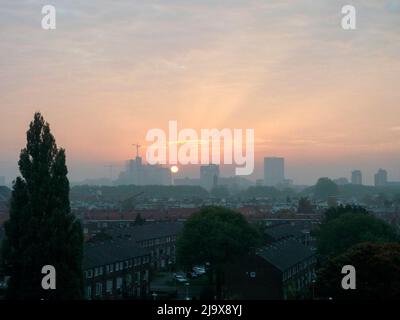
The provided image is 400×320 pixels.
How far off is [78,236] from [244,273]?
12139 mm

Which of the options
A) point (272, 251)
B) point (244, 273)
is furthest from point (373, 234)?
point (244, 273)

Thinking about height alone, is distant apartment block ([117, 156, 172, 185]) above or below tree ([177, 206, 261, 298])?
above

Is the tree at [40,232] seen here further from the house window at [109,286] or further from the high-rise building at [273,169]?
the high-rise building at [273,169]

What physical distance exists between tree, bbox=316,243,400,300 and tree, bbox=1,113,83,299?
9246mm

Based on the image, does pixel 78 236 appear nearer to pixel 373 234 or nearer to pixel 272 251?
pixel 272 251

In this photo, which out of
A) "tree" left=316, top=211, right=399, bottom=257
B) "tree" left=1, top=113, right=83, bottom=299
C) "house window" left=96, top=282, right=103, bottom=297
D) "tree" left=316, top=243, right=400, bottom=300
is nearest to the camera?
"tree" left=1, top=113, right=83, bottom=299

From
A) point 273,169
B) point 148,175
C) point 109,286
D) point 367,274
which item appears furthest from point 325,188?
point 367,274

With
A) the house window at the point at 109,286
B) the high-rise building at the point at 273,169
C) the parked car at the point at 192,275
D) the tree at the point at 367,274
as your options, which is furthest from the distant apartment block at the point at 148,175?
the tree at the point at 367,274

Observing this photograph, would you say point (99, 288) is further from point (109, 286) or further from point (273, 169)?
point (273, 169)

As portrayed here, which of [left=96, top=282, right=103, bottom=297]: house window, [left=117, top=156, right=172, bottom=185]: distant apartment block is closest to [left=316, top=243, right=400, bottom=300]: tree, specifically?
[left=96, top=282, right=103, bottom=297]: house window

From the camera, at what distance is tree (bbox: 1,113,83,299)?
15.4 m

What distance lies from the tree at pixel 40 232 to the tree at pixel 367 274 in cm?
925

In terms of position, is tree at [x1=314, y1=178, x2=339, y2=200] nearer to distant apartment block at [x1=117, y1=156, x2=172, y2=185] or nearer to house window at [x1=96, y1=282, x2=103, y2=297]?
distant apartment block at [x1=117, y1=156, x2=172, y2=185]

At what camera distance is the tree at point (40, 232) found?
1539 centimetres
